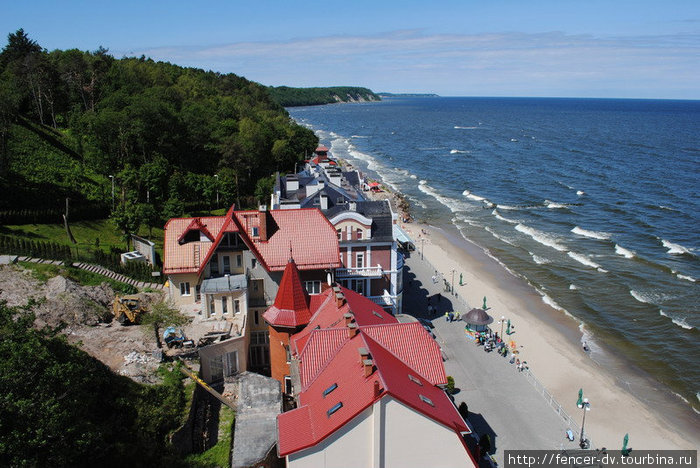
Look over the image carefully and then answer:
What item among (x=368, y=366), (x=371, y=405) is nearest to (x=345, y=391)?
(x=368, y=366)

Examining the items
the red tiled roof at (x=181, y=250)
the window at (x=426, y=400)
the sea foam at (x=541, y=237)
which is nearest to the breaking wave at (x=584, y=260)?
the sea foam at (x=541, y=237)

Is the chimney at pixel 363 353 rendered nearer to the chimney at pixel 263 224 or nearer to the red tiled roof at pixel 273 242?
the red tiled roof at pixel 273 242

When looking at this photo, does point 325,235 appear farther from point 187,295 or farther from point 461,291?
point 461,291

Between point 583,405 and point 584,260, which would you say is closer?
point 583,405

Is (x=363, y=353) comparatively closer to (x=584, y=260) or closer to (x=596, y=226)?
(x=584, y=260)

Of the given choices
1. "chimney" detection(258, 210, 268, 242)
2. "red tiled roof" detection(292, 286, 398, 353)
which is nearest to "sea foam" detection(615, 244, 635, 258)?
"red tiled roof" detection(292, 286, 398, 353)
